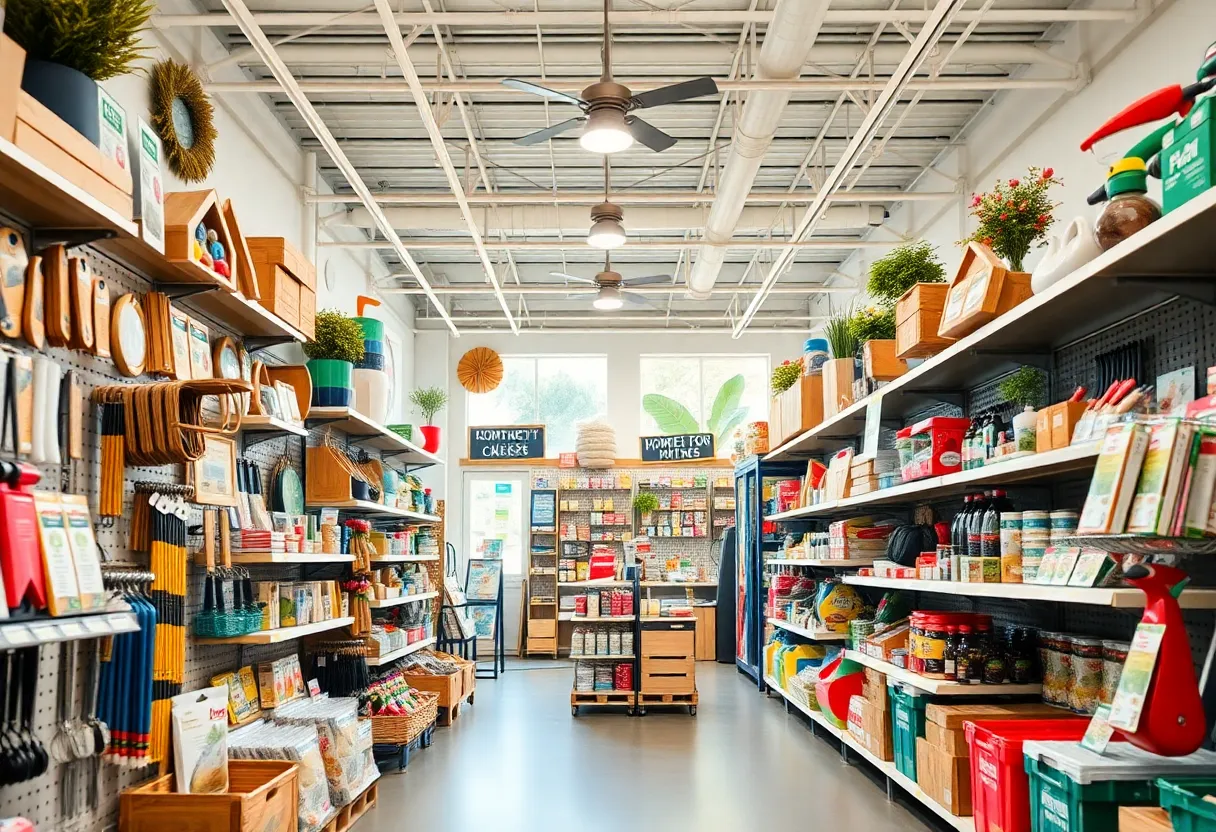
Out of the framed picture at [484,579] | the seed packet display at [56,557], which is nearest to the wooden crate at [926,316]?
the seed packet display at [56,557]

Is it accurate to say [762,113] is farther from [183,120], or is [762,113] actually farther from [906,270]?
[183,120]

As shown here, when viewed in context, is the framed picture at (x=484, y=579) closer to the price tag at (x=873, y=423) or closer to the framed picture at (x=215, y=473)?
the price tag at (x=873, y=423)

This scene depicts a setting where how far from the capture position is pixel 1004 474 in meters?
4.18

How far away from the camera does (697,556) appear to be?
1459 cm

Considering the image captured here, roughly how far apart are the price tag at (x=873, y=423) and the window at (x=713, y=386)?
10083 mm

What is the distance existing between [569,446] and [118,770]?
12.6 m

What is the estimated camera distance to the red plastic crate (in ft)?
11.8

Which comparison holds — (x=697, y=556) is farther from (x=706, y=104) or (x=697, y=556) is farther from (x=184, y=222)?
(x=184, y=222)

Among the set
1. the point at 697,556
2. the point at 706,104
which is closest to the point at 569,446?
the point at 697,556

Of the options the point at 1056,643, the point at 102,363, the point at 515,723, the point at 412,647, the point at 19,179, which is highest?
the point at 19,179

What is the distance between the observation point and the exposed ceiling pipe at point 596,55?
7488 millimetres

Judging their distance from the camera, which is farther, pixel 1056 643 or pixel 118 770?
pixel 1056 643

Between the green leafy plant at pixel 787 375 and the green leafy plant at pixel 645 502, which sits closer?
the green leafy plant at pixel 787 375

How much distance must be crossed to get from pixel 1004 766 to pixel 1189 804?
1.29m
